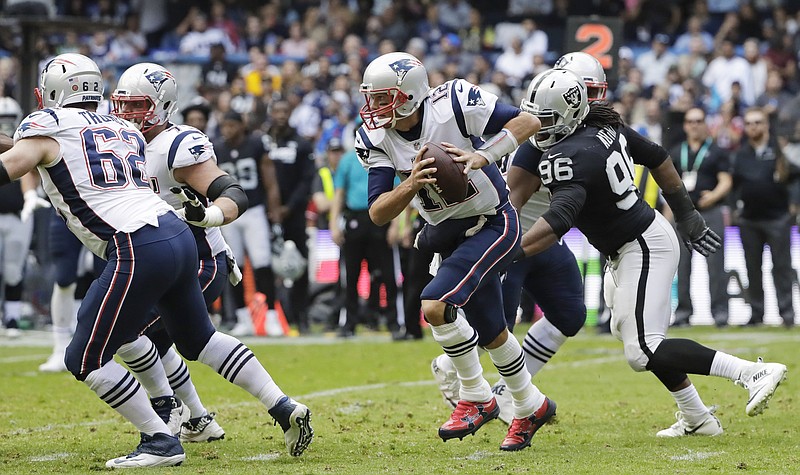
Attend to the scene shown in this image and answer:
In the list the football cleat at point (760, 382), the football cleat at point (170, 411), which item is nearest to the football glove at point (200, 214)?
the football cleat at point (170, 411)

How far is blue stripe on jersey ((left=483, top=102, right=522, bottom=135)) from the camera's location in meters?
5.50

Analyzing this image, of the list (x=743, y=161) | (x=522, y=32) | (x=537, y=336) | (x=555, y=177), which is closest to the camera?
(x=555, y=177)

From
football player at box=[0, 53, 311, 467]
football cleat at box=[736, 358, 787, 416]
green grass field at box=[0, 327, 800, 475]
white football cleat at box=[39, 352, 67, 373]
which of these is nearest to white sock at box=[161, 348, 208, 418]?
green grass field at box=[0, 327, 800, 475]

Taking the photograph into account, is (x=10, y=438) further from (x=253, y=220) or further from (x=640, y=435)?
(x=253, y=220)

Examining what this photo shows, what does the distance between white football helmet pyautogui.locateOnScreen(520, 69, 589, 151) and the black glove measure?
0.82 metres

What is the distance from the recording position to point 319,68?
17.7 meters

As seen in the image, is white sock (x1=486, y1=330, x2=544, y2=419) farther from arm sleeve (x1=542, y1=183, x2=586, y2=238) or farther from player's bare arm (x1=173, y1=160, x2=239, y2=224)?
player's bare arm (x1=173, y1=160, x2=239, y2=224)

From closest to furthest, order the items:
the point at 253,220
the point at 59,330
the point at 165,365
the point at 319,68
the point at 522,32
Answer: the point at 165,365
the point at 59,330
the point at 253,220
the point at 319,68
the point at 522,32

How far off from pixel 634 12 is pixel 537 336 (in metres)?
13.9

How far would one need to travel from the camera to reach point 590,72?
20.4 ft

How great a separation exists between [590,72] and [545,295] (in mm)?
1159

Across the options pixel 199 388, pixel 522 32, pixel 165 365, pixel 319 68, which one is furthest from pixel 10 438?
pixel 522 32

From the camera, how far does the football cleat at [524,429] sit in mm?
5629

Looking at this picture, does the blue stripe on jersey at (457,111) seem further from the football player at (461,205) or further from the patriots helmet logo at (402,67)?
the patriots helmet logo at (402,67)
